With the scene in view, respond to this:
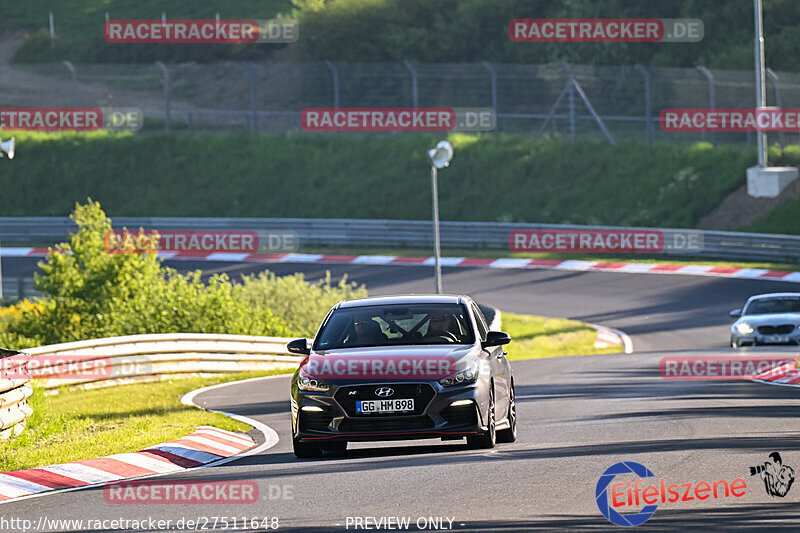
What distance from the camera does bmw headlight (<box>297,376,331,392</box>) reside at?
40.7 ft

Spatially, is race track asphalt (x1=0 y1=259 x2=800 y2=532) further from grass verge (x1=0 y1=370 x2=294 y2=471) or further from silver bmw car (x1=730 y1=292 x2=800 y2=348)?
silver bmw car (x1=730 y1=292 x2=800 y2=348)

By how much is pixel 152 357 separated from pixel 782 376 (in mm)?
10516

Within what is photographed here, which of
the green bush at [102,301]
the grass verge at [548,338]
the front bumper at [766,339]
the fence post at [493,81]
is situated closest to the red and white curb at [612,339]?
the grass verge at [548,338]

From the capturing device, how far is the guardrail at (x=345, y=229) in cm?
4528

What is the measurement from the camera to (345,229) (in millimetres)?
47688

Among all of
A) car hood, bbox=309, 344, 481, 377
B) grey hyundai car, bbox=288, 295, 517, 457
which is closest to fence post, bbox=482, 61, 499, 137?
grey hyundai car, bbox=288, 295, 517, 457

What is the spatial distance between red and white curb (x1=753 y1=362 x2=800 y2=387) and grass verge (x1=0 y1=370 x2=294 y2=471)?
347 inches

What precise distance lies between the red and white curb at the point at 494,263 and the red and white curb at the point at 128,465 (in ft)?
82.8

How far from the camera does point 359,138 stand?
5422 centimetres

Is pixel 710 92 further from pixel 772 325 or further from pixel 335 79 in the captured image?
pixel 772 325

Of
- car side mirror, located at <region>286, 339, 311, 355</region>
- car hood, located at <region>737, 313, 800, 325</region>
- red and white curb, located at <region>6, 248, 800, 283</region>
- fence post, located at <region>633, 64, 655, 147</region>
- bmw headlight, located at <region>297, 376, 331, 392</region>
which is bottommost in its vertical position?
bmw headlight, located at <region>297, 376, 331, 392</region>

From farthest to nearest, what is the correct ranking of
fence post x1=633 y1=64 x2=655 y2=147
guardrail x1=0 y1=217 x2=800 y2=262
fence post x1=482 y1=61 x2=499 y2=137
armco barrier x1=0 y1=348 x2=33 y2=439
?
fence post x1=482 y1=61 x2=499 y2=137 → fence post x1=633 y1=64 x2=655 y2=147 → guardrail x1=0 y1=217 x2=800 y2=262 → armco barrier x1=0 y1=348 x2=33 y2=439

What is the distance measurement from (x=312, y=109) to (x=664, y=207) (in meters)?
14.9

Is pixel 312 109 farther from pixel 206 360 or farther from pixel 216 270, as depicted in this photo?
pixel 206 360
